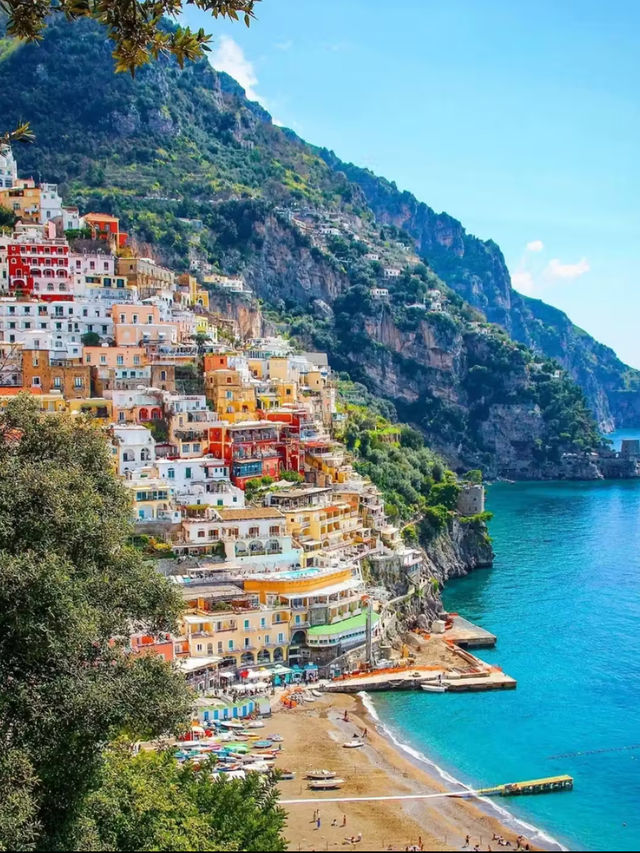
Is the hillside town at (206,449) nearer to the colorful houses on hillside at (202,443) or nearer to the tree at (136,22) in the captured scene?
the colorful houses on hillside at (202,443)

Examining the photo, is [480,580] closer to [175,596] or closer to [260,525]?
[260,525]

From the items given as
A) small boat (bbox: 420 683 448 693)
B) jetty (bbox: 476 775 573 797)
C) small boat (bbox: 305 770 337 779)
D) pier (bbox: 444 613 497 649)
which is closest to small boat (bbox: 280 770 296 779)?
small boat (bbox: 305 770 337 779)

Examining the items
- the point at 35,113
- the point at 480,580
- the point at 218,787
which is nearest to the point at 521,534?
the point at 480,580

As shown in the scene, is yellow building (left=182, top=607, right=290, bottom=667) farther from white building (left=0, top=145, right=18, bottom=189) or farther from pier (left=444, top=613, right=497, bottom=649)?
white building (left=0, top=145, right=18, bottom=189)

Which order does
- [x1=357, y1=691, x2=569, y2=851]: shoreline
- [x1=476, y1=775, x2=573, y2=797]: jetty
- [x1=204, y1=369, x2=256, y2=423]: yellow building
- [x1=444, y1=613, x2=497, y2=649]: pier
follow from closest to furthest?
[x1=357, y1=691, x2=569, y2=851]: shoreline < [x1=476, y1=775, x2=573, y2=797]: jetty < [x1=444, y1=613, x2=497, y2=649]: pier < [x1=204, y1=369, x2=256, y2=423]: yellow building

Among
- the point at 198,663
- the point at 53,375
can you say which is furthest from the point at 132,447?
the point at 198,663

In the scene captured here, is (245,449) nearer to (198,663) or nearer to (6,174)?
(198,663)

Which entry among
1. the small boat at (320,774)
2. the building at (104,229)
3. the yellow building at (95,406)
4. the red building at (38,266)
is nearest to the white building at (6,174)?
the building at (104,229)
